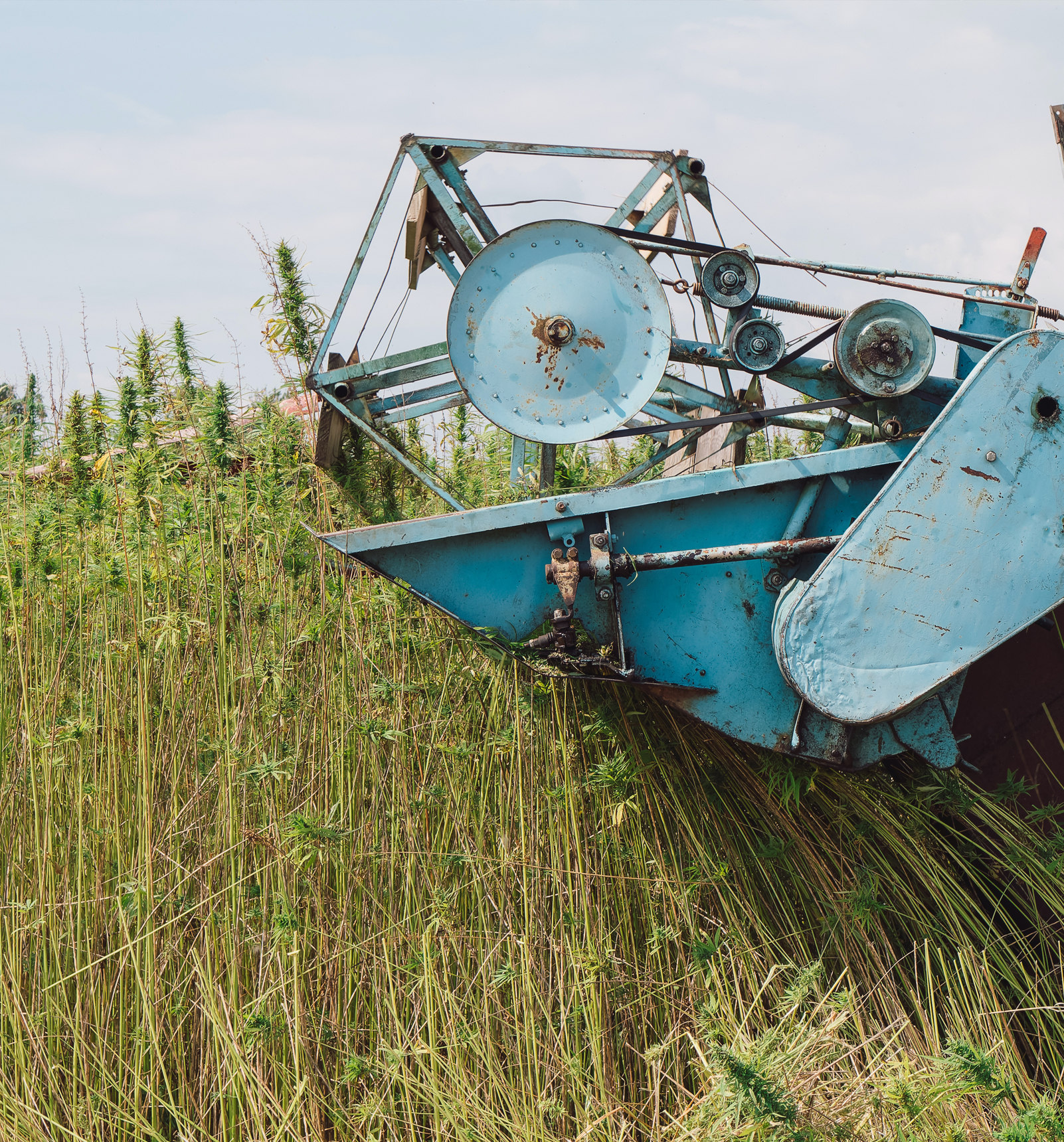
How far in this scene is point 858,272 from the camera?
295 cm

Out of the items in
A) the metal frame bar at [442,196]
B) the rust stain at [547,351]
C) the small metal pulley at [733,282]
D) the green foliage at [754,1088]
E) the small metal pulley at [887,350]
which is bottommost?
the green foliage at [754,1088]

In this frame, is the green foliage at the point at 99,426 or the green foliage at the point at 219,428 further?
the green foliage at the point at 99,426

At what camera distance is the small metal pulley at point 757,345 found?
108 inches

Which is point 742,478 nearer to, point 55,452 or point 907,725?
point 907,725

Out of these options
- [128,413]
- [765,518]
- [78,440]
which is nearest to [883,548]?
[765,518]

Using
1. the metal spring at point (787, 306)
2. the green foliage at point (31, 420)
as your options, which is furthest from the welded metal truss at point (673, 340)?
the green foliage at point (31, 420)

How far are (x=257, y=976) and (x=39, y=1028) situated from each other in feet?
2.27

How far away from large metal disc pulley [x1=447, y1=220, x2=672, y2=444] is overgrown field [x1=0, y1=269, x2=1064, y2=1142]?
775 mm

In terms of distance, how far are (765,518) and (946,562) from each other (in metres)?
0.49

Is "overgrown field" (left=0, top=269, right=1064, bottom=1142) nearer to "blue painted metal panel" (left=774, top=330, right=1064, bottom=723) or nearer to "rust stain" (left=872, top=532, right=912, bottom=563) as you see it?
"blue painted metal panel" (left=774, top=330, right=1064, bottom=723)

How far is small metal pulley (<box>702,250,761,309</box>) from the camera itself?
277 centimetres

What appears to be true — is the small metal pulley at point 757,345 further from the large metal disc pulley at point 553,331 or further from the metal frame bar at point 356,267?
the metal frame bar at point 356,267

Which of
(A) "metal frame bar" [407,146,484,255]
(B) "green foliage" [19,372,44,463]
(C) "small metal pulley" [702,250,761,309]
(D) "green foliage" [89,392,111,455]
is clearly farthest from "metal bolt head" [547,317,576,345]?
(B) "green foliage" [19,372,44,463]

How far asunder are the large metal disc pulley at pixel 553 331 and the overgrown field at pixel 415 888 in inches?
30.5
